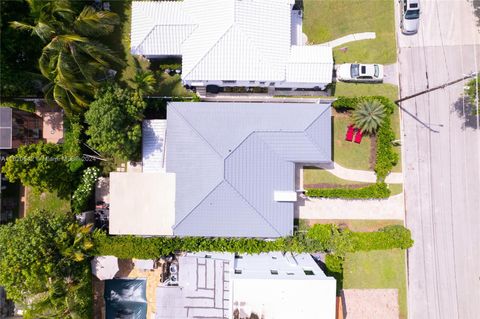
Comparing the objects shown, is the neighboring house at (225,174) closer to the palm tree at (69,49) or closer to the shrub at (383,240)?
the shrub at (383,240)

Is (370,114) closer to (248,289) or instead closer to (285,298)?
(285,298)

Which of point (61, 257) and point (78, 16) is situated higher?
point (78, 16)

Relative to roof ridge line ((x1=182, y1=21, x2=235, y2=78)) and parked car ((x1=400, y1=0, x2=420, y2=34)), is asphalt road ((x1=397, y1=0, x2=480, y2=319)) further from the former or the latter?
roof ridge line ((x1=182, y1=21, x2=235, y2=78))

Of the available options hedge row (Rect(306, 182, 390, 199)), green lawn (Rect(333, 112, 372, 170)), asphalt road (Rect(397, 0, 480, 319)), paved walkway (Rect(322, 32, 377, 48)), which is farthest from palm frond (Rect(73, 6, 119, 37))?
asphalt road (Rect(397, 0, 480, 319))

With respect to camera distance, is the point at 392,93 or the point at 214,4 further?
the point at 392,93

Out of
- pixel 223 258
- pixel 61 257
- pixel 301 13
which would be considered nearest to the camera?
pixel 61 257

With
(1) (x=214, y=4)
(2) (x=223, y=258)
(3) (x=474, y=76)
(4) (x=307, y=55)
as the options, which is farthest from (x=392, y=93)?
(2) (x=223, y=258)

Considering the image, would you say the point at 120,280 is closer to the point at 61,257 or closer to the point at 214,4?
the point at 61,257
